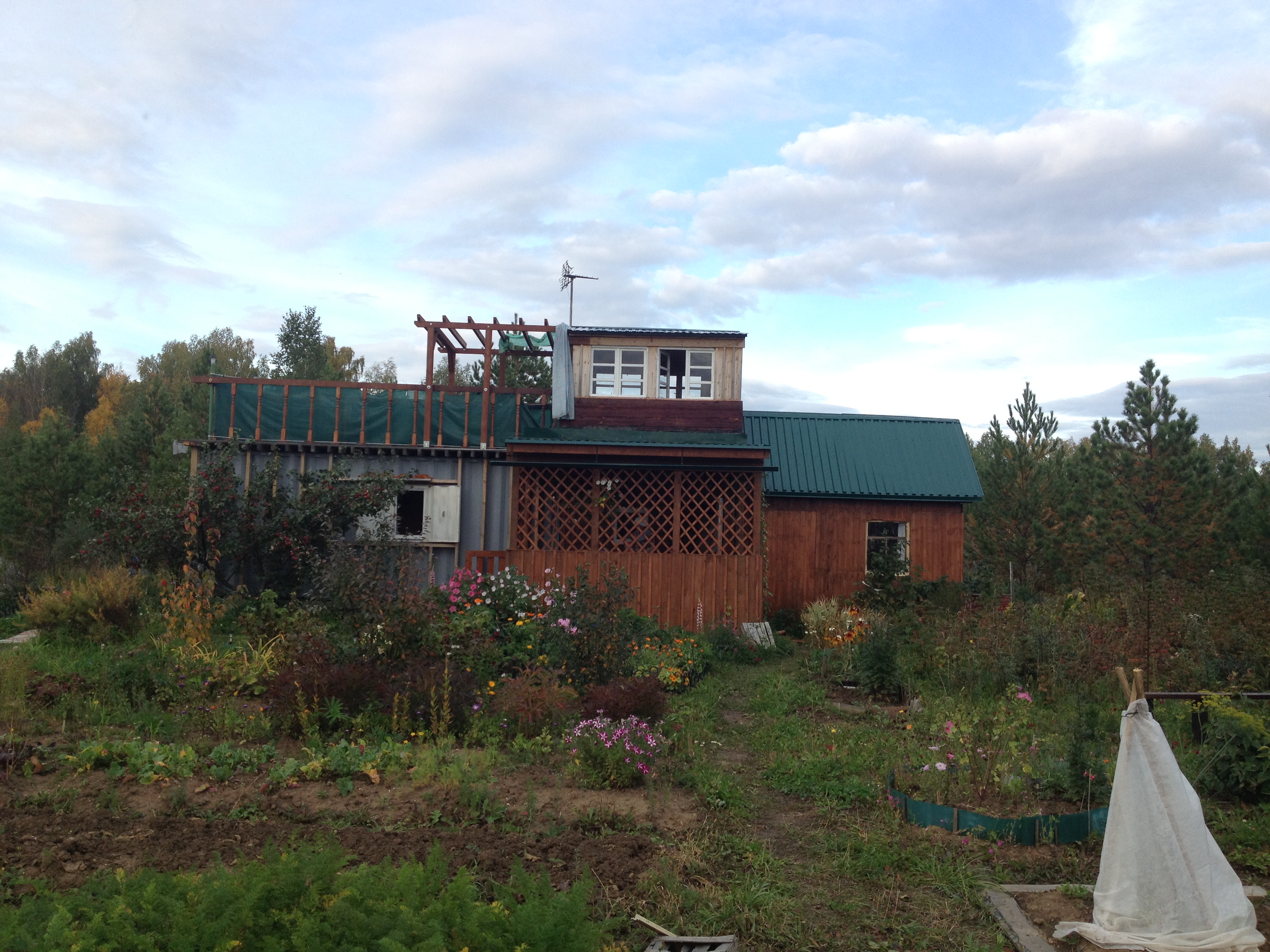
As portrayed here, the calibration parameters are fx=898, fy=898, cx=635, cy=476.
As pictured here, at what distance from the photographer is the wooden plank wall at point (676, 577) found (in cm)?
1308

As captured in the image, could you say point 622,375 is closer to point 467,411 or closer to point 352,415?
point 467,411

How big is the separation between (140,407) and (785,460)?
19.5 meters

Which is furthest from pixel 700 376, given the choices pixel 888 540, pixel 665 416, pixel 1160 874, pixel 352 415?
pixel 1160 874

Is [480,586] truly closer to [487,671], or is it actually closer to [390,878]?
[487,671]

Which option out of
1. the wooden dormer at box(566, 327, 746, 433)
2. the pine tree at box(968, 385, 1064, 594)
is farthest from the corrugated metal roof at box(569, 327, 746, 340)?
the pine tree at box(968, 385, 1064, 594)

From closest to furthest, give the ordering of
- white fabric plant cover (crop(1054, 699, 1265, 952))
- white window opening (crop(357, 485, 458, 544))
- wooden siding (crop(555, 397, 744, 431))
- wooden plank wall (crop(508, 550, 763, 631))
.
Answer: white fabric plant cover (crop(1054, 699, 1265, 952)) < wooden plank wall (crop(508, 550, 763, 631)) < white window opening (crop(357, 485, 458, 544)) < wooden siding (crop(555, 397, 744, 431))

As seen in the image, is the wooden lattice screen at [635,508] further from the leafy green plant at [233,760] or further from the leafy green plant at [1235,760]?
the leafy green plant at [1235,760]

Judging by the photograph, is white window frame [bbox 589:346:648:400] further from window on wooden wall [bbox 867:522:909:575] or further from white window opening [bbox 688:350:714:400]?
window on wooden wall [bbox 867:522:909:575]

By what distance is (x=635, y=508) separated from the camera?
1352cm

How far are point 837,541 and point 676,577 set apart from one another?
4.77m

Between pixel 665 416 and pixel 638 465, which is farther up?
pixel 665 416

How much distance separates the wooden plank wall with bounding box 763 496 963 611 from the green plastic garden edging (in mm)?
11330

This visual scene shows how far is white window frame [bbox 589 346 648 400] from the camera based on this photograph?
627 inches

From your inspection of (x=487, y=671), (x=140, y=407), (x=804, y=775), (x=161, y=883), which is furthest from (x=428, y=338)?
(x=140, y=407)
